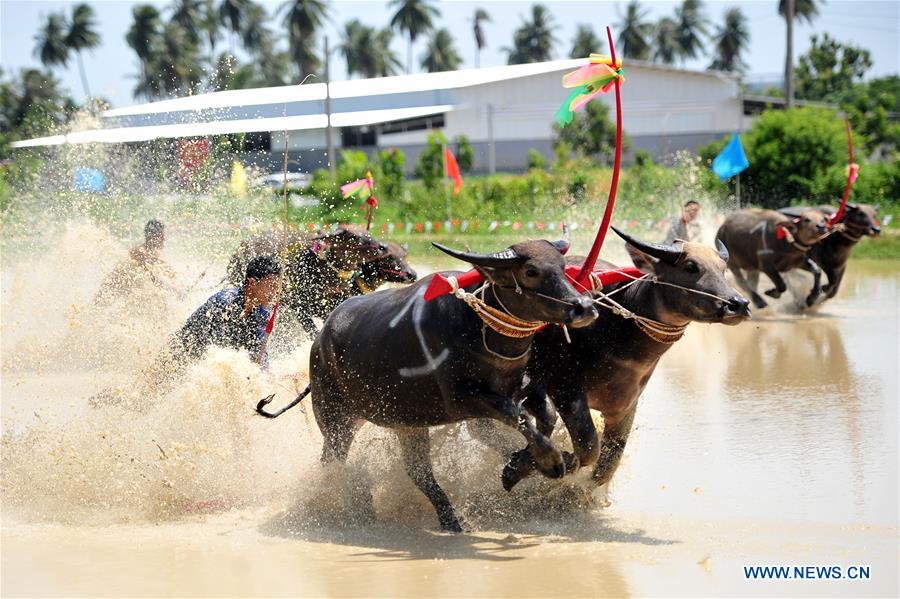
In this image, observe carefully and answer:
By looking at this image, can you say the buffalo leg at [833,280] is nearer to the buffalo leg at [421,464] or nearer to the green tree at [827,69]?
the buffalo leg at [421,464]

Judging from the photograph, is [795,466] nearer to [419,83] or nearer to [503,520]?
[503,520]

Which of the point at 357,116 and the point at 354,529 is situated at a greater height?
the point at 357,116

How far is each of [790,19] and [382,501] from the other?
1241 inches

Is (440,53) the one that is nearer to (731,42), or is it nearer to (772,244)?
(731,42)

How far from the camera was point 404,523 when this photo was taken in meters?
6.35

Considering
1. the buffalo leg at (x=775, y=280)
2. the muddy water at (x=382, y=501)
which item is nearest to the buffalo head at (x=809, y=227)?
the buffalo leg at (x=775, y=280)

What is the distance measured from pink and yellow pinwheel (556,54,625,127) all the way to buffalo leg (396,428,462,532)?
1893 millimetres

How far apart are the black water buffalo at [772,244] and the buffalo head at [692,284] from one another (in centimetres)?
804

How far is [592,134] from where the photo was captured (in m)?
37.1

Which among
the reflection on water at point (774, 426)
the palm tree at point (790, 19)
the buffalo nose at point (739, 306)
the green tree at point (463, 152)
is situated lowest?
the reflection on water at point (774, 426)

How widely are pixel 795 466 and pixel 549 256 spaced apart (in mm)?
2651

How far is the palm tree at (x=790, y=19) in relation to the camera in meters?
34.0

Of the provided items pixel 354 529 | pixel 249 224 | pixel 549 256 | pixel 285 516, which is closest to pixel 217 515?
pixel 285 516

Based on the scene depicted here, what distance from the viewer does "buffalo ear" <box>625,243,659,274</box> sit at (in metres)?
5.96
